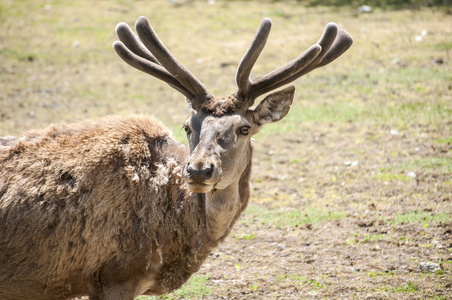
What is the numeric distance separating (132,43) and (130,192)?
2.05m

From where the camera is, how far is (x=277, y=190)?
1004 centimetres

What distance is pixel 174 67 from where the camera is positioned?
6.17 meters

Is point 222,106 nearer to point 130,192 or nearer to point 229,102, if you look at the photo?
point 229,102

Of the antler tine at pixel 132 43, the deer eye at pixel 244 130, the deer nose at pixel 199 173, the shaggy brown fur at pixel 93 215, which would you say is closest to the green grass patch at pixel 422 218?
the shaggy brown fur at pixel 93 215

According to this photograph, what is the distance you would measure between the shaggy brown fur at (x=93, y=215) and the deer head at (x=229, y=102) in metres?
0.53

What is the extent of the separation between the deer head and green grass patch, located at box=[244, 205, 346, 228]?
9.97ft

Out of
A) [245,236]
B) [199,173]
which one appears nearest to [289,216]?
[245,236]

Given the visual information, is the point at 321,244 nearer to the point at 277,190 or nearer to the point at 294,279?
the point at 294,279

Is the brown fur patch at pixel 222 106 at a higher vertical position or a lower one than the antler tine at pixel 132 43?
lower

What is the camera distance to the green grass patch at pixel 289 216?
888 cm

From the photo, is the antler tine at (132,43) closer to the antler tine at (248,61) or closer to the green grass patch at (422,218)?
the antler tine at (248,61)

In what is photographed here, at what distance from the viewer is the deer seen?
5484 mm

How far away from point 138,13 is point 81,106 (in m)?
7.94

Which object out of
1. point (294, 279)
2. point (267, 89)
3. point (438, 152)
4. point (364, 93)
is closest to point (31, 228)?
point (267, 89)
